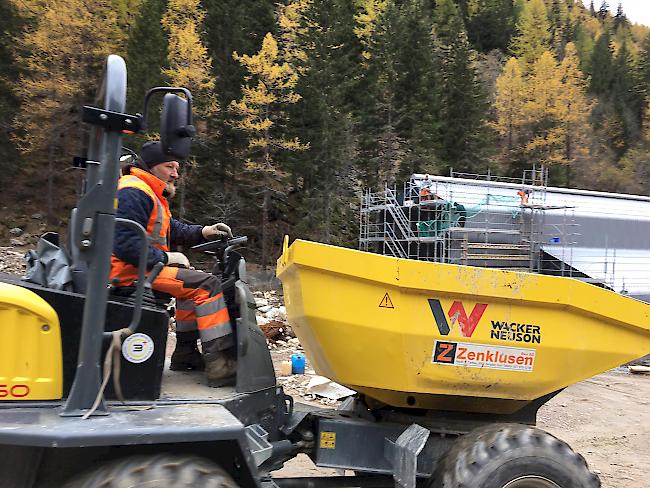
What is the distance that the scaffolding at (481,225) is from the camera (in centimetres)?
2238

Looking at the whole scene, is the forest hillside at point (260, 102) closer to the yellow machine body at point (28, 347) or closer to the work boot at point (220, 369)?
the work boot at point (220, 369)

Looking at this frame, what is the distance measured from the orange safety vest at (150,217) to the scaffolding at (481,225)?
19171 millimetres

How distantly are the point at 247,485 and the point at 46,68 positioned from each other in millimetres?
29231

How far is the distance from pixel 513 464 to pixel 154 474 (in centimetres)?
184

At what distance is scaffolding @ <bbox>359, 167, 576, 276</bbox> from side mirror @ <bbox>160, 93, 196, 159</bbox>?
777 inches

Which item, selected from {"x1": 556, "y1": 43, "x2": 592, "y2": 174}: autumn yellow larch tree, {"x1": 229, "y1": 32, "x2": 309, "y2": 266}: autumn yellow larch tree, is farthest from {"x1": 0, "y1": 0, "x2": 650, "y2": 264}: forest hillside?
{"x1": 556, "y1": 43, "x2": 592, "y2": 174}: autumn yellow larch tree

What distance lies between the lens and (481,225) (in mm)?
23125

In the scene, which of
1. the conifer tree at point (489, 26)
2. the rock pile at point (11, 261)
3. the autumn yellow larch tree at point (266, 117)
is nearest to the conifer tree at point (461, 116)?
the autumn yellow larch tree at point (266, 117)

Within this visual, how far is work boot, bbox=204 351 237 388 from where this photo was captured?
338cm

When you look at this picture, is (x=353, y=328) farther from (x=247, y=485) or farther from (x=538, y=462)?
(x=538, y=462)

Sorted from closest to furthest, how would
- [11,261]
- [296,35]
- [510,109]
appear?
[11,261] → [296,35] → [510,109]

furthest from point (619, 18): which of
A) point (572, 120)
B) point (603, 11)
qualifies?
point (572, 120)

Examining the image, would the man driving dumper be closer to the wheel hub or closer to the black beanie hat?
the black beanie hat

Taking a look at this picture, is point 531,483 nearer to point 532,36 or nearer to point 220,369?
point 220,369
